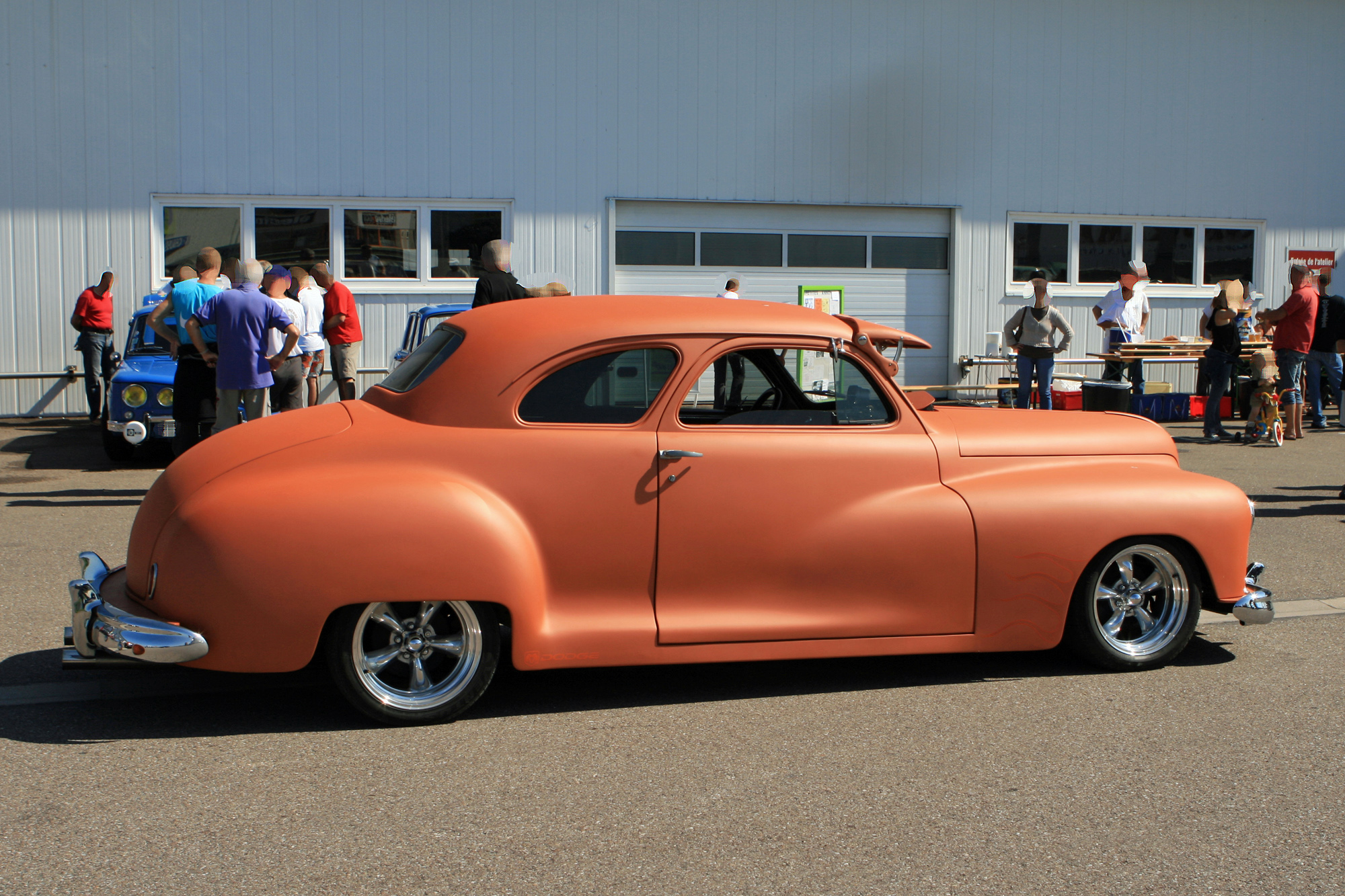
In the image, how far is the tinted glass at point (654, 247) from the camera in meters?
15.8

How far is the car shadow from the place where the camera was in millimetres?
4223

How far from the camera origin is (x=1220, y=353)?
529 inches

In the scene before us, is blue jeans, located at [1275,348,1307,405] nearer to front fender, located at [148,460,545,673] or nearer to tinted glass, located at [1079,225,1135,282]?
tinted glass, located at [1079,225,1135,282]

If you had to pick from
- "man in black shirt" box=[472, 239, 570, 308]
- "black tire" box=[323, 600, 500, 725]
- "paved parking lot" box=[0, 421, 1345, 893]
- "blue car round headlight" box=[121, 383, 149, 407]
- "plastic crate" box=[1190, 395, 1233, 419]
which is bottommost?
"paved parking lot" box=[0, 421, 1345, 893]

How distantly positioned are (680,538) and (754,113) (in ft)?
40.7

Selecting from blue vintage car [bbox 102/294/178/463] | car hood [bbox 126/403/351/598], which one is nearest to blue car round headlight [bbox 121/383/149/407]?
blue vintage car [bbox 102/294/178/463]

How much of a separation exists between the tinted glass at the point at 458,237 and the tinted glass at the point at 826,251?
159 inches

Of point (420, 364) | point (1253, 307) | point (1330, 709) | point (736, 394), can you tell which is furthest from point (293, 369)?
point (1253, 307)

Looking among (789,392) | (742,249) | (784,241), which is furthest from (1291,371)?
(789,392)

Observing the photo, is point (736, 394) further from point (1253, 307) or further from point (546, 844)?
point (1253, 307)

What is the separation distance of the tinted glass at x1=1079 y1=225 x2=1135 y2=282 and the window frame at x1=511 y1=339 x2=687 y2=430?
1419 cm

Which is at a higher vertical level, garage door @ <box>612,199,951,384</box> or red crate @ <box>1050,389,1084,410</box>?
garage door @ <box>612,199,951,384</box>

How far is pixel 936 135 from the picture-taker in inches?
646

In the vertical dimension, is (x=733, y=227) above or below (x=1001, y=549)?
above
